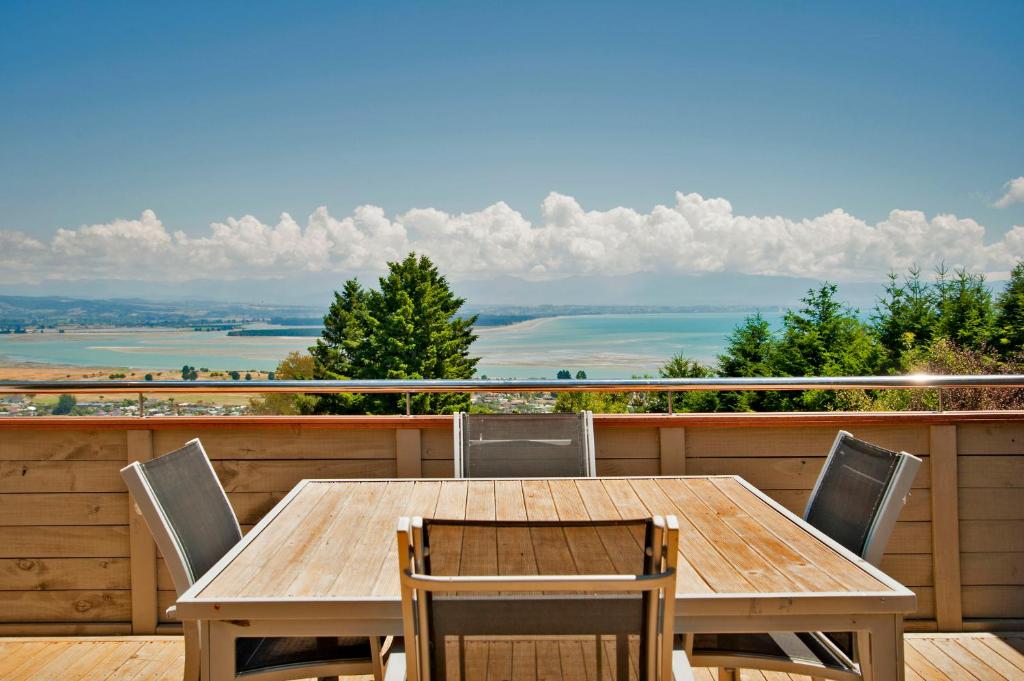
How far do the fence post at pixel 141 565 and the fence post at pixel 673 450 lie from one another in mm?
1861

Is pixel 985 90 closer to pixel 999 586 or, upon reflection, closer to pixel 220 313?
pixel 999 586

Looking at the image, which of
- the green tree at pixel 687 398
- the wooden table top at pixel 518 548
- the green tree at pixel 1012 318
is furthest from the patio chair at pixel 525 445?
the green tree at pixel 1012 318

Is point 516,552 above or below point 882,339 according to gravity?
below

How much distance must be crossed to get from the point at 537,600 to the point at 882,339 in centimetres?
4293

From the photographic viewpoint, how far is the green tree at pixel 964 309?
115 feet

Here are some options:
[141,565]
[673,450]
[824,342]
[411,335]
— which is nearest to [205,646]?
[141,565]

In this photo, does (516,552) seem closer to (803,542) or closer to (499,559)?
(499,559)

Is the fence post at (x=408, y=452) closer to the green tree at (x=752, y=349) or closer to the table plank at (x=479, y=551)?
the table plank at (x=479, y=551)

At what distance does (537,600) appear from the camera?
3.01 ft

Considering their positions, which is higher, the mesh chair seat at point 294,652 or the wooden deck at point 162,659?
the mesh chair seat at point 294,652

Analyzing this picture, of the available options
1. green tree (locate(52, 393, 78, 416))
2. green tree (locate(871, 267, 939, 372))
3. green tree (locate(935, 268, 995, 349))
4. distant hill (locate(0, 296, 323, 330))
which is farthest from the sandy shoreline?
green tree (locate(52, 393, 78, 416))

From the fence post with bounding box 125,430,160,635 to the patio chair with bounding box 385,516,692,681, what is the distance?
2.10 metres

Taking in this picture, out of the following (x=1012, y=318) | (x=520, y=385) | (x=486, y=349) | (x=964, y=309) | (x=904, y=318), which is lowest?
(x=486, y=349)

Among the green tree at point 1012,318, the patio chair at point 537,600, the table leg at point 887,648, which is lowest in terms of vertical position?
the table leg at point 887,648
